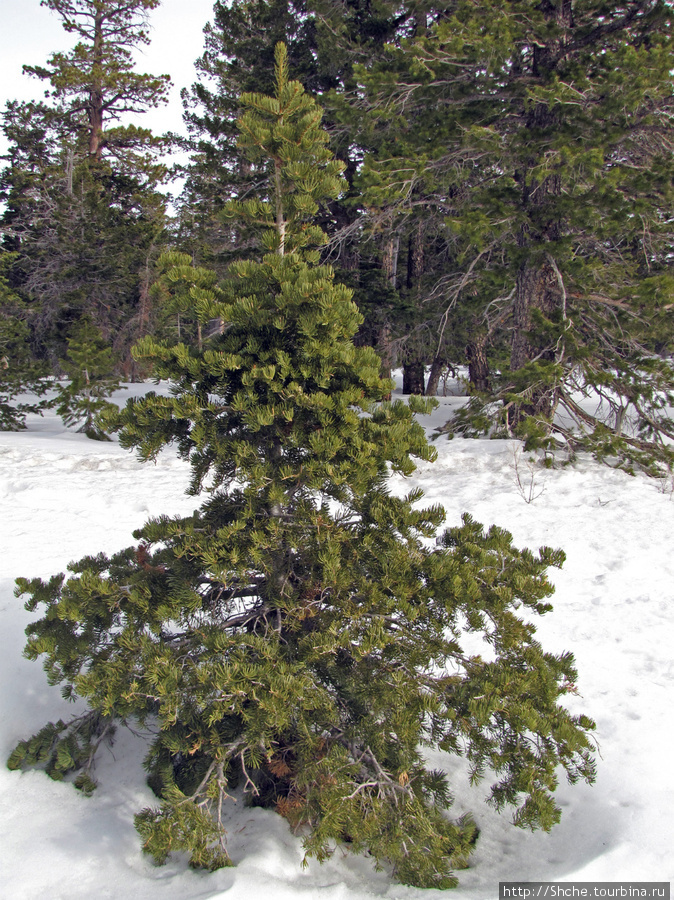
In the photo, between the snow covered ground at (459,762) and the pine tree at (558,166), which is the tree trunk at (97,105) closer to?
the pine tree at (558,166)

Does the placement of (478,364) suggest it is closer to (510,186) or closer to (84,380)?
(510,186)

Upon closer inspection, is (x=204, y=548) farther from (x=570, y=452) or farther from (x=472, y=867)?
(x=570, y=452)

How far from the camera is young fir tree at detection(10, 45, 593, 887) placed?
8.57ft

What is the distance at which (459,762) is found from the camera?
149 inches

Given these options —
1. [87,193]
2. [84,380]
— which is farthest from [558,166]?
[87,193]

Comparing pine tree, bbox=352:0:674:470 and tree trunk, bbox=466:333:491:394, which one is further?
tree trunk, bbox=466:333:491:394

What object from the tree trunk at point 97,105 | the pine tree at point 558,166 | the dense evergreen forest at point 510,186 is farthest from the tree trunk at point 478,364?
the tree trunk at point 97,105

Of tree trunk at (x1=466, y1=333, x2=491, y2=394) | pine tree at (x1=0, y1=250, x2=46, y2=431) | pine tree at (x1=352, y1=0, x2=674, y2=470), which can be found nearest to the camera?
pine tree at (x1=352, y1=0, x2=674, y2=470)

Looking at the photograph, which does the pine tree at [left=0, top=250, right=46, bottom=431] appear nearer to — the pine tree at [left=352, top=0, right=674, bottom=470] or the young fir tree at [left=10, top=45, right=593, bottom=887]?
the pine tree at [left=352, top=0, right=674, bottom=470]

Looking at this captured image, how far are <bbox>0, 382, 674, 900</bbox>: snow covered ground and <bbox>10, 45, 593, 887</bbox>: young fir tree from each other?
0.21m

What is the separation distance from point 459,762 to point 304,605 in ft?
5.55

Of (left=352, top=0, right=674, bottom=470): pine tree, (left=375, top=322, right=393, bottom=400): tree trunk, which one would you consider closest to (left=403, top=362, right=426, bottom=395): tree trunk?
(left=375, top=322, right=393, bottom=400): tree trunk

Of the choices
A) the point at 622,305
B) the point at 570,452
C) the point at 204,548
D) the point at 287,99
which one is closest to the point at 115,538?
the point at 204,548

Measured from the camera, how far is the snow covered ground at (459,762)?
8.66 ft
